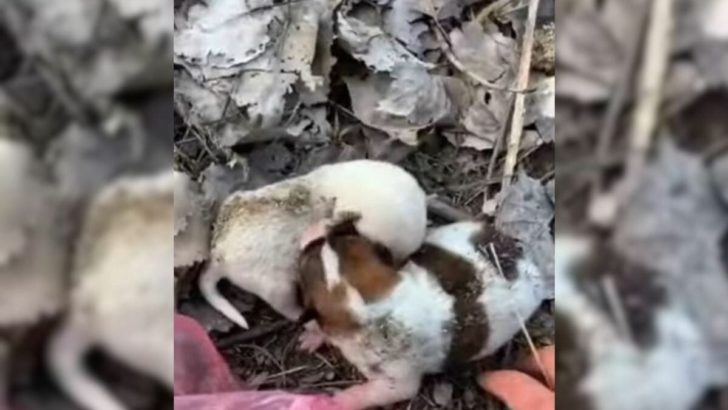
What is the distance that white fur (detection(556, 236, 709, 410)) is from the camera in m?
0.30

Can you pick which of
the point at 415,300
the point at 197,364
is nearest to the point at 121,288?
the point at 197,364

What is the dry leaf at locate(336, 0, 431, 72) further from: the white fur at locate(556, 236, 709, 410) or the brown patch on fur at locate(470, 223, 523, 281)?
the white fur at locate(556, 236, 709, 410)

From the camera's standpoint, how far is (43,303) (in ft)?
0.96

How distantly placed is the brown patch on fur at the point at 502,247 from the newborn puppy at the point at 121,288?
0.53 meters

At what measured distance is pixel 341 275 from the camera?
787 mm

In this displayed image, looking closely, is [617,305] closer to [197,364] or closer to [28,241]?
[28,241]

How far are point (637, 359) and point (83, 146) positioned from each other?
0.47 ft

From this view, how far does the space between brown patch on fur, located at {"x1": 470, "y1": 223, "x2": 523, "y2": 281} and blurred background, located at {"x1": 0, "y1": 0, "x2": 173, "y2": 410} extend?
53cm

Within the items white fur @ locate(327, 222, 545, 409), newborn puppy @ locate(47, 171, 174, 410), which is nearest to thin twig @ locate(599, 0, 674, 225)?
newborn puppy @ locate(47, 171, 174, 410)

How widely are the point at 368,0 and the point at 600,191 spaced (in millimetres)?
538

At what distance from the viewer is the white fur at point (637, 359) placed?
302 millimetres

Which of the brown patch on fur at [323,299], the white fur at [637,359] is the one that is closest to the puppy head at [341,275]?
the brown patch on fur at [323,299]

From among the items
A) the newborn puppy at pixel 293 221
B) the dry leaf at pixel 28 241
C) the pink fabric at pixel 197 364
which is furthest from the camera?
the newborn puppy at pixel 293 221

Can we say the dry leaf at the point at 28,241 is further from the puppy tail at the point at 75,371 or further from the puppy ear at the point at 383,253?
the puppy ear at the point at 383,253
